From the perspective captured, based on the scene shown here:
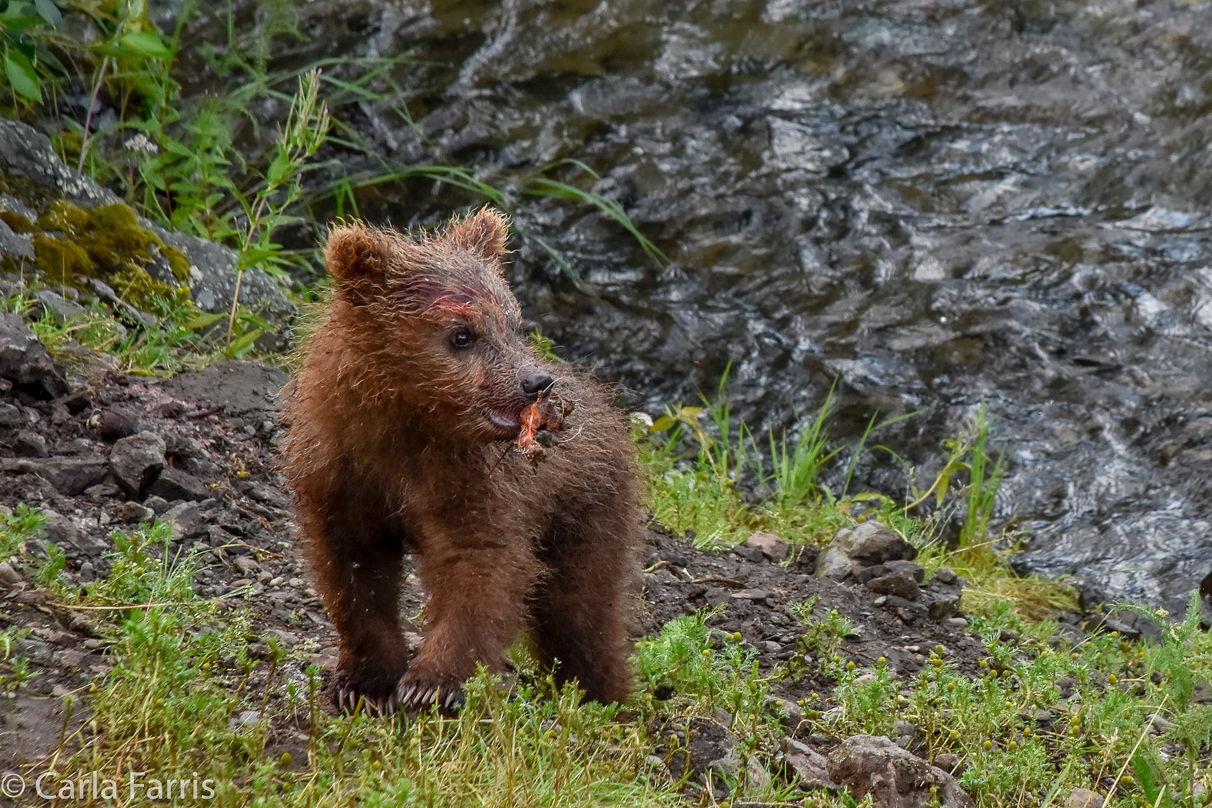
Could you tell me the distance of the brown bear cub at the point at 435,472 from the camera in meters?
3.36

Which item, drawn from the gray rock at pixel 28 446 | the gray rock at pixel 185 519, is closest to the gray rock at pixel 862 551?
the gray rock at pixel 185 519

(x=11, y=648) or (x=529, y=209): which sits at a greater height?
(x=529, y=209)

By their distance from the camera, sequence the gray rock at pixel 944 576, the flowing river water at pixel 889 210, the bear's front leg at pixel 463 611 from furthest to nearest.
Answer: the flowing river water at pixel 889 210 < the gray rock at pixel 944 576 < the bear's front leg at pixel 463 611

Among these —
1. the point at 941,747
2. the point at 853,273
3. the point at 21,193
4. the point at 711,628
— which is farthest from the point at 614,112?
the point at 941,747

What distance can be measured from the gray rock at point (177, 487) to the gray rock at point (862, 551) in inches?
109

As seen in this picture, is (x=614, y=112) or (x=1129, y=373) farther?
(x=614, y=112)

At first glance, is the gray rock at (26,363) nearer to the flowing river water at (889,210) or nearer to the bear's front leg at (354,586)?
the bear's front leg at (354,586)

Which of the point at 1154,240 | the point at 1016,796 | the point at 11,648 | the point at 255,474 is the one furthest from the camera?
the point at 1154,240

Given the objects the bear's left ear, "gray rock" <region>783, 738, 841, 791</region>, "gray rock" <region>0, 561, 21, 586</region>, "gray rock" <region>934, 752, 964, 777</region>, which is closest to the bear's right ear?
the bear's left ear

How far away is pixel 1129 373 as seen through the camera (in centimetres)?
788

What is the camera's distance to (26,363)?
4.74 meters

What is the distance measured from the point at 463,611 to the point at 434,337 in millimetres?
771

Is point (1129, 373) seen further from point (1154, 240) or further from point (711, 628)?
point (711, 628)

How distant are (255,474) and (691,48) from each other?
6.56 metres
